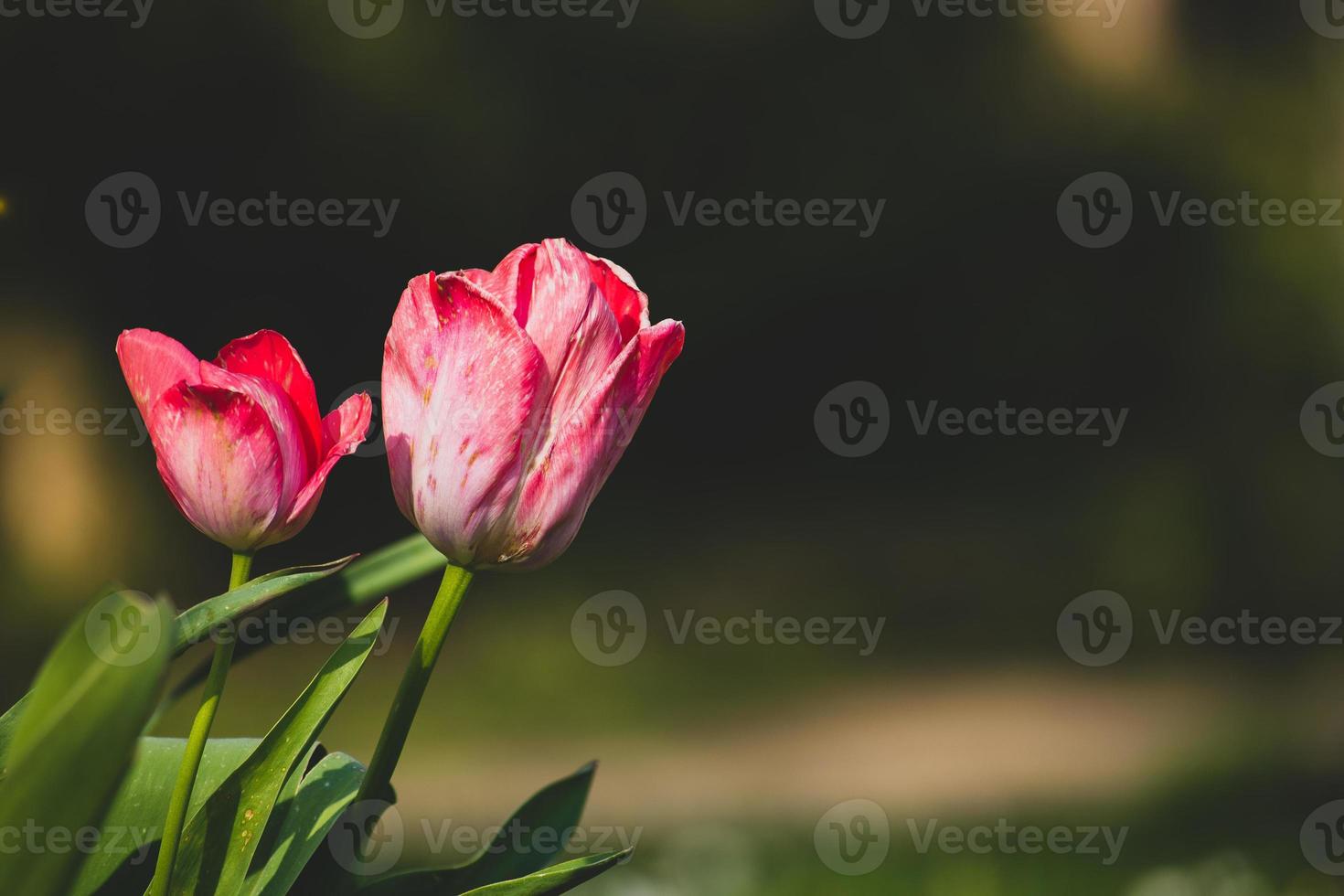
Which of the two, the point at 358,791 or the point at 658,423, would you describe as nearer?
the point at 358,791

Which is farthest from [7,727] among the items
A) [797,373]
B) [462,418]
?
[797,373]

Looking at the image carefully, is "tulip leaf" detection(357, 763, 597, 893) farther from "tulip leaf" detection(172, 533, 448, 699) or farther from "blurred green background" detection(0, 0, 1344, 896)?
"blurred green background" detection(0, 0, 1344, 896)

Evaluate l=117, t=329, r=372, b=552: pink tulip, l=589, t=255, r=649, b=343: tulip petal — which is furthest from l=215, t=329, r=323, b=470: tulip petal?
l=589, t=255, r=649, b=343: tulip petal

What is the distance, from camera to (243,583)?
46 cm

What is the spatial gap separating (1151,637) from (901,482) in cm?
81

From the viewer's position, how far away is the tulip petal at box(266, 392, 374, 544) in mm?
447

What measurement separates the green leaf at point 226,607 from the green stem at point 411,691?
0.14 feet

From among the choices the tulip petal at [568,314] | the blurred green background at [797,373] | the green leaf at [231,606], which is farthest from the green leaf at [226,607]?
the blurred green background at [797,373]

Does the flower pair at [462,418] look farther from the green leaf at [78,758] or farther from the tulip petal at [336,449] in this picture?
the green leaf at [78,758]

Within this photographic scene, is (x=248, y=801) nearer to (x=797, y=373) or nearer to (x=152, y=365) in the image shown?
(x=152, y=365)

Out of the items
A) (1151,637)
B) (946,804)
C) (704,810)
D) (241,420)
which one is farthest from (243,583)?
(1151,637)

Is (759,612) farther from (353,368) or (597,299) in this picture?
(597,299)

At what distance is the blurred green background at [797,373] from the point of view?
9.67 feet

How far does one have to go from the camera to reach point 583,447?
0.45 meters
